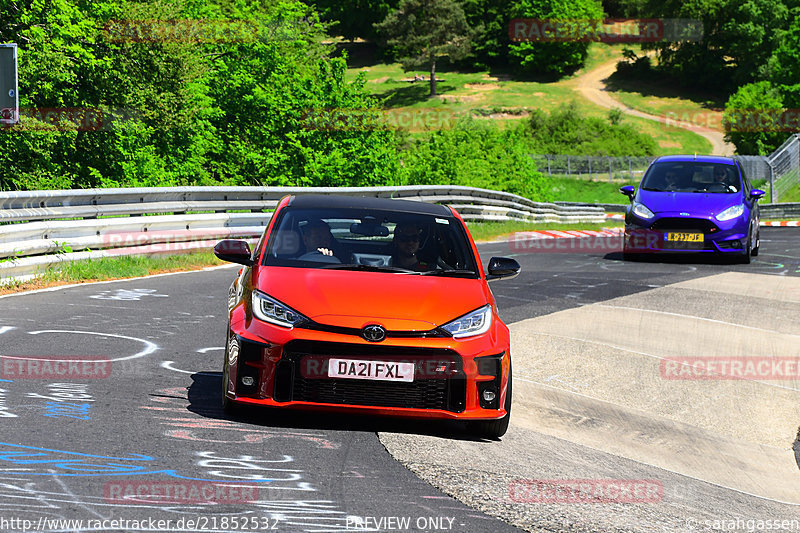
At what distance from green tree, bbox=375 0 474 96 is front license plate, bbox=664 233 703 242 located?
10748 cm

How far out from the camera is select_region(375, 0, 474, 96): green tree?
125m

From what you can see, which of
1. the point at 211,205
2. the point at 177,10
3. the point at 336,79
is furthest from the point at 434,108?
the point at 211,205

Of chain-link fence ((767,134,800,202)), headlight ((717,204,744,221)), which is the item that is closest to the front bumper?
headlight ((717,204,744,221))

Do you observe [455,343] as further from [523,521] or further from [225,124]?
[225,124]

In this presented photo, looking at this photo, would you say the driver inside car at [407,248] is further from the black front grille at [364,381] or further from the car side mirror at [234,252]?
the black front grille at [364,381]

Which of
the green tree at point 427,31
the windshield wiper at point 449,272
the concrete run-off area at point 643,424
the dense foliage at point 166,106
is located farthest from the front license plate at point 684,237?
the green tree at point 427,31

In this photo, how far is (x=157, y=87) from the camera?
2994 cm

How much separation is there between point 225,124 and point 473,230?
1759 cm

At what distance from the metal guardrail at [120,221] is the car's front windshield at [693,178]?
5.80 meters

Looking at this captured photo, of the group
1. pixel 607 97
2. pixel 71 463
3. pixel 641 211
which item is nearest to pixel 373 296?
pixel 71 463

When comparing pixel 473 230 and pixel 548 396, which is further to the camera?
pixel 473 230

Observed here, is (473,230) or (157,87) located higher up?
(157,87)

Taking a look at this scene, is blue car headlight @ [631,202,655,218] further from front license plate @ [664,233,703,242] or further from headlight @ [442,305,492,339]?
headlight @ [442,305,492,339]

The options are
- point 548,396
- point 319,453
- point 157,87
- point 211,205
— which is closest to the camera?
point 319,453
